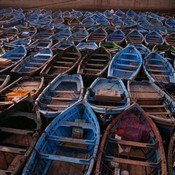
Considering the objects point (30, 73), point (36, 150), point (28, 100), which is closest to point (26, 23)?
point (30, 73)

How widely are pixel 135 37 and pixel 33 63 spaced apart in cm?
976

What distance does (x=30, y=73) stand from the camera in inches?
453

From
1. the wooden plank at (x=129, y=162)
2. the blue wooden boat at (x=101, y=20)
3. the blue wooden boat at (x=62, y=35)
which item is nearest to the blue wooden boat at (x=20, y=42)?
the blue wooden boat at (x=62, y=35)

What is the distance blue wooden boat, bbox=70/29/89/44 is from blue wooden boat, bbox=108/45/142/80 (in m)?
4.81

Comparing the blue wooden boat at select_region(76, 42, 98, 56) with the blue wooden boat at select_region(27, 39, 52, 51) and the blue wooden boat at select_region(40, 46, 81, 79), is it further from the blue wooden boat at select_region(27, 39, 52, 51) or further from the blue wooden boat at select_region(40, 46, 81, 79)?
the blue wooden boat at select_region(27, 39, 52, 51)

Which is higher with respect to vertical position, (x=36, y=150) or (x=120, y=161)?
(x=36, y=150)

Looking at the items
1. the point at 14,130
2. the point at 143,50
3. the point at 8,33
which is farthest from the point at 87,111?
the point at 8,33

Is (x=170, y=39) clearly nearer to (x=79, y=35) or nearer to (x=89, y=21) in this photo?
(x=79, y=35)

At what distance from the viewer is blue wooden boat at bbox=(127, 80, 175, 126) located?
804cm

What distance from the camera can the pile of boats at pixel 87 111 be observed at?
22.3ft

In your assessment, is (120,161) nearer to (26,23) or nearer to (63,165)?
(63,165)

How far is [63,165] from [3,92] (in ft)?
16.8

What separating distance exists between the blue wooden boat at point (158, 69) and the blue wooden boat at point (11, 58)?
841 centimetres

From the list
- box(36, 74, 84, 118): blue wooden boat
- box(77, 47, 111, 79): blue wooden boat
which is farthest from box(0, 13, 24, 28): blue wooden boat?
box(36, 74, 84, 118): blue wooden boat
